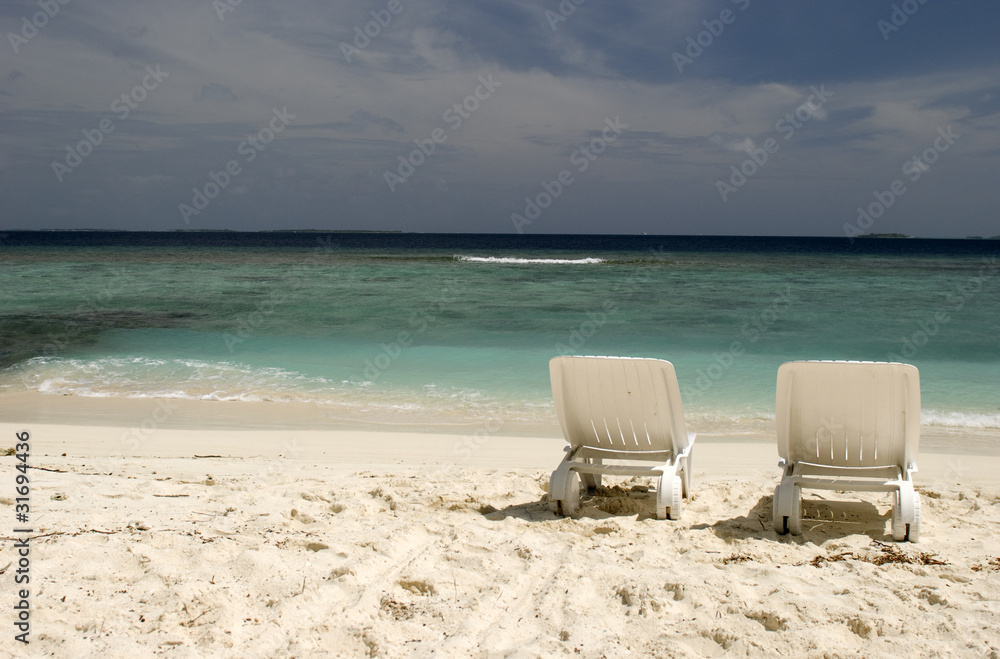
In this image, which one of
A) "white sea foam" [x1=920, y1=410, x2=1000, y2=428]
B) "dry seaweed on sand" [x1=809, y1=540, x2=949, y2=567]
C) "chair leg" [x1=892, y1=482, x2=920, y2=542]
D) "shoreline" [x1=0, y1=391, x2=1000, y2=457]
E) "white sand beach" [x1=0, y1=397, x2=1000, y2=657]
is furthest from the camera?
"white sea foam" [x1=920, y1=410, x2=1000, y2=428]

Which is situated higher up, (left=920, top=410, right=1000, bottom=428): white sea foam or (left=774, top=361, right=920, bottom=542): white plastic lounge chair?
(left=774, top=361, right=920, bottom=542): white plastic lounge chair

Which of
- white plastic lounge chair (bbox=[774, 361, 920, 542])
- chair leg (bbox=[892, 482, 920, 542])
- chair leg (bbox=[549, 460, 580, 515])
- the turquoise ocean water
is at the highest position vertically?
white plastic lounge chair (bbox=[774, 361, 920, 542])

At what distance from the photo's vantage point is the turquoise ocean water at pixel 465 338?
781 cm

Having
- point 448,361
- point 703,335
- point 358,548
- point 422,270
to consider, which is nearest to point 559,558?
point 358,548

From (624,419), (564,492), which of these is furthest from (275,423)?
(624,419)

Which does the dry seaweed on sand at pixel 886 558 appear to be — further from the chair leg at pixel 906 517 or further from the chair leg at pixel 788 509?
the chair leg at pixel 788 509

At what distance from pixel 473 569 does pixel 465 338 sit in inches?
342

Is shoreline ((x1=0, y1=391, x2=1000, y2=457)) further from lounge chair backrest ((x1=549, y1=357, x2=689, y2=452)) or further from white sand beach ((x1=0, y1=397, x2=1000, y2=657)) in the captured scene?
lounge chair backrest ((x1=549, y1=357, x2=689, y2=452))

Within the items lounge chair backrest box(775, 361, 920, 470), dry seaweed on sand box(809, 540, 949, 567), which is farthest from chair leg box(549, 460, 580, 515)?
dry seaweed on sand box(809, 540, 949, 567)

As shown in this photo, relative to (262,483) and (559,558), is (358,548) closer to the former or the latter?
(559,558)

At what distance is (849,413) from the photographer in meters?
3.68

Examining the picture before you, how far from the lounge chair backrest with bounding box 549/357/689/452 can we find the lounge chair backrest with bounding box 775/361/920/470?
60 cm

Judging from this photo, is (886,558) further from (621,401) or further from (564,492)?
(564,492)

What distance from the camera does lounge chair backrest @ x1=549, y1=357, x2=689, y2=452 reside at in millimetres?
3889
